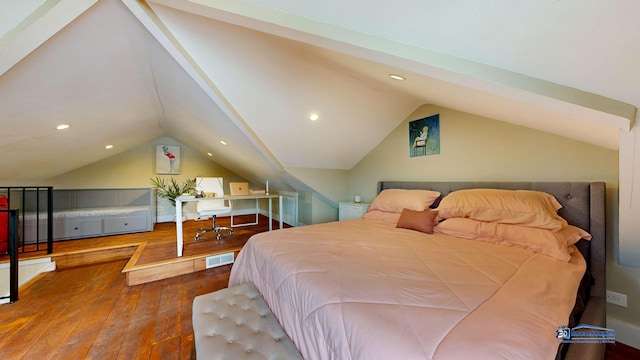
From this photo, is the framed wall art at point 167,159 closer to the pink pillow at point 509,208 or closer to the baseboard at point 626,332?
the pink pillow at point 509,208

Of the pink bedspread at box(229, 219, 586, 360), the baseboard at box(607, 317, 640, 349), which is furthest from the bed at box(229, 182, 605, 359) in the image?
the baseboard at box(607, 317, 640, 349)

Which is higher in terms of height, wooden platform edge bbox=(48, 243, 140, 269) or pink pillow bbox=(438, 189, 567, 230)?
pink pillow bbox=(438, 189, 567, 230)

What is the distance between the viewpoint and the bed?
70cm

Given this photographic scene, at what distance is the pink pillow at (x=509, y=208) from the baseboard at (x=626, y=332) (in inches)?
30.8

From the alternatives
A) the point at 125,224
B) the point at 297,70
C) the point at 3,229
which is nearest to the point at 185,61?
the point at 297,70

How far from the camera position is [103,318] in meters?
1.76

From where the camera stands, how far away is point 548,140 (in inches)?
72.1

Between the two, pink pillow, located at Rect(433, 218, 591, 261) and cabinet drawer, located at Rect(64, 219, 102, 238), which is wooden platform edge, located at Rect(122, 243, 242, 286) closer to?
cabinet drawer, located at Rect(64, 219, 102, 238)

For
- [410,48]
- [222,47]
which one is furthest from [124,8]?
[410,48]

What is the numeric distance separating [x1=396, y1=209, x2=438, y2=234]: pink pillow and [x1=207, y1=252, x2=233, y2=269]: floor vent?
2266mm

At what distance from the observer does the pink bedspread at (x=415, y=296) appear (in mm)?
680

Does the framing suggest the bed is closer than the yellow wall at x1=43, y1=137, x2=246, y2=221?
Yes

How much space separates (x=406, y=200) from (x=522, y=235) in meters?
1.05

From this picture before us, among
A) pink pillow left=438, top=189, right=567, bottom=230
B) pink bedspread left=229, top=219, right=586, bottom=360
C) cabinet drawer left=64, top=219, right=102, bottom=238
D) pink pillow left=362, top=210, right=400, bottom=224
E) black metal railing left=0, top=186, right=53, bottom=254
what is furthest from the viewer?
cabinet drawer left=64, top=219, right=102, bottom=238
